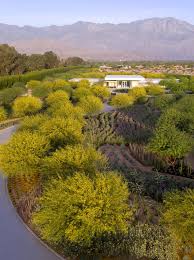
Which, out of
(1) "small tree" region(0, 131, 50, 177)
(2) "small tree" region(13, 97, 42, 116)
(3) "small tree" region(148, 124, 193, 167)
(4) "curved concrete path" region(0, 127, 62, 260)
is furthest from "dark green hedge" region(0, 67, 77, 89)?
(4) "curved concrete path" region(0, 127, 62, 260)

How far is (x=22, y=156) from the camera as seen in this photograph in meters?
25.8

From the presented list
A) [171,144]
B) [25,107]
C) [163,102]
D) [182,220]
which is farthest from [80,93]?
[182,220]

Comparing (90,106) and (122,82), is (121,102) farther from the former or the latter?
(122,82)

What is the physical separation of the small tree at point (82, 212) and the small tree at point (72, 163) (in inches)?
166

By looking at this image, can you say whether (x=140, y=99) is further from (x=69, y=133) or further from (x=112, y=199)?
(x=112, y=199)

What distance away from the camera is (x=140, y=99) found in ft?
218

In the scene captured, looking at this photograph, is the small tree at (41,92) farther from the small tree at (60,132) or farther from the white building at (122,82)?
the small tree at (60,132)

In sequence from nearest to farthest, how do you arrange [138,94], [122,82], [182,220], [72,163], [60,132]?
[182,220] → [72,163] → [60,132] → [138,94] → [122,82]

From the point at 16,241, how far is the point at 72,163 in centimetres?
545

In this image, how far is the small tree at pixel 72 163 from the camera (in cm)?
2273

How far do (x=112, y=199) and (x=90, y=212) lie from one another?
133 centimetres

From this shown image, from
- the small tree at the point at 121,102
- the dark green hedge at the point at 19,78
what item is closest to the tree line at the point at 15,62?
the dark green hedge at the point at 19,78

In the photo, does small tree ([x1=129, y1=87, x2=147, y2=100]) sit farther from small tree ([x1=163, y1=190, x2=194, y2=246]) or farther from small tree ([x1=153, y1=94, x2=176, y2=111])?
small tree ([x1=163, y1=190, x2=194, y2=246])

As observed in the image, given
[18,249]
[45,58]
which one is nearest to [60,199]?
[18,249]
